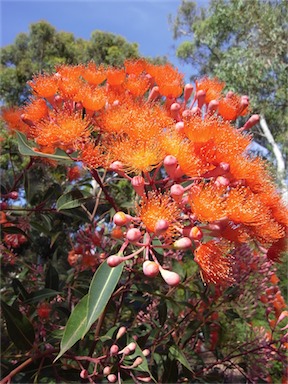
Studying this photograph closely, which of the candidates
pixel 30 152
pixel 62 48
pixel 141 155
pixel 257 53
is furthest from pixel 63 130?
pixel 62 48

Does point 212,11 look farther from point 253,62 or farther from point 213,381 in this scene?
point 213,381

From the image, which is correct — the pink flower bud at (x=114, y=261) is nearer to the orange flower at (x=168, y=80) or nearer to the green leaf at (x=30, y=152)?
the green leaf at (x=30, y=152)

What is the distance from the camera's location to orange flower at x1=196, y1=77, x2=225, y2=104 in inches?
47.3

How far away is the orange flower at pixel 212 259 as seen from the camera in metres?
0.80

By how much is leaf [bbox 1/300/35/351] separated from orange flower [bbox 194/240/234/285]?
1.73 feet

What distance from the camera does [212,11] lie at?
972cm

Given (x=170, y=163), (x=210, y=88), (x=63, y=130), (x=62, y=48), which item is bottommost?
(x=170, y=163)

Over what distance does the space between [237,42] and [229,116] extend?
954 cm

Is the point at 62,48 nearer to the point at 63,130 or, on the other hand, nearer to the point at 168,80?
the point at 168,80

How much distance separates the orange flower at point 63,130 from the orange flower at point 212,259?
1.31ft

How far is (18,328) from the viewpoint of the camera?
1.08 meters

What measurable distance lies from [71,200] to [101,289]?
44 cm

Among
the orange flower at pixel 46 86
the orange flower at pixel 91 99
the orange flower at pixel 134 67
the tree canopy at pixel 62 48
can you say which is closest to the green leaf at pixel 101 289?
the orange flower at pixel 91 99

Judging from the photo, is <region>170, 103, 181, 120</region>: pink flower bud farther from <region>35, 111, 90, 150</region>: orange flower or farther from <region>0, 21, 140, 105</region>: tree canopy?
<region>0, 21, 140, 105</region>: tree canopy
